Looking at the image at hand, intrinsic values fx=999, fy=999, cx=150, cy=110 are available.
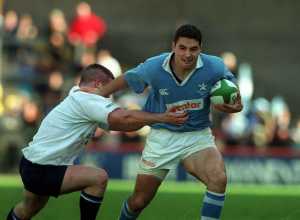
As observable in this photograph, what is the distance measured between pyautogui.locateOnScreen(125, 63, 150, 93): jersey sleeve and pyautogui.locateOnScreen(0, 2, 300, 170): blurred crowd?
40.4 feet

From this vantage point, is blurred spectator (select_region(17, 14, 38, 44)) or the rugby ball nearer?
the rugby ball

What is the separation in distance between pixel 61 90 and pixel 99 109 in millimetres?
14549

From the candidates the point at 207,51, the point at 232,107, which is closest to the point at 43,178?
the point at 232,107

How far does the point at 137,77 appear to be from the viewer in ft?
30.0

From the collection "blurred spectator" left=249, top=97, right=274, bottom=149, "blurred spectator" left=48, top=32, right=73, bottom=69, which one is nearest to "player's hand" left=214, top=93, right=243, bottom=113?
"blurred spectator" left=249, top=97, right=274, bottom=149

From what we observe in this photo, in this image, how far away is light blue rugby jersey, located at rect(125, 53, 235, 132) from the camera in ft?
29.8

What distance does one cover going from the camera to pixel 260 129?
2238cm

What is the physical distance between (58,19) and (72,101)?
50.0 ft

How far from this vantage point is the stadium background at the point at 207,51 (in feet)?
70.3

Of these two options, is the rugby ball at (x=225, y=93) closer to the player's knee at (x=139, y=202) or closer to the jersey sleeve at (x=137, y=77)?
the jersey sleeve at (x=137, y=77)

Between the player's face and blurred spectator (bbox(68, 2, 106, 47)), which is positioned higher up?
the player's face

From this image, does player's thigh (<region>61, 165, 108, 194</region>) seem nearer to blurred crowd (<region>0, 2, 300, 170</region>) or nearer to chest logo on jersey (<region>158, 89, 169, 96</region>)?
chest logo on jersey (<region>158, 89, 169, 96</region>)

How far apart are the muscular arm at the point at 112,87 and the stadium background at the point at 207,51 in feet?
8.36

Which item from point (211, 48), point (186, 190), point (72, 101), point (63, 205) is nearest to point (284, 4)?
point (211, 48)
